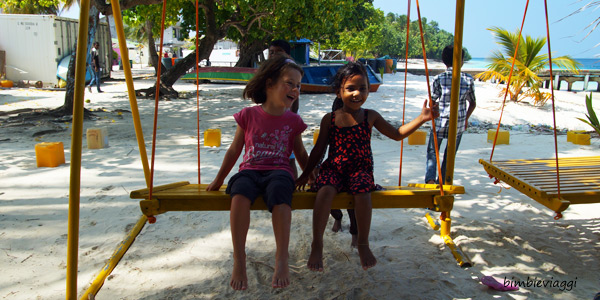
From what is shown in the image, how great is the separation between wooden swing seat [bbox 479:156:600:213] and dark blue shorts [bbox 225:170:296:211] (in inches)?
67.7

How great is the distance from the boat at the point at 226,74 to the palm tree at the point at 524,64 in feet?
29.2

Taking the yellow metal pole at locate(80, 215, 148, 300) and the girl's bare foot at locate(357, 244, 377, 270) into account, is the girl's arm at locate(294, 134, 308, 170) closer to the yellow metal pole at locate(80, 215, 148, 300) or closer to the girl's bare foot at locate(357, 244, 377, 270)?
the girl's bare foot at locate(357, 244, 377, 270)

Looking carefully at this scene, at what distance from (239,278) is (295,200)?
0.56 metres

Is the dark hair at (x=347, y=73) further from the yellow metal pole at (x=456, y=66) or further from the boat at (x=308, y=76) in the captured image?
the boat at (x=308, y=76)

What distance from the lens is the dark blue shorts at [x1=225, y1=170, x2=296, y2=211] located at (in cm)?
255

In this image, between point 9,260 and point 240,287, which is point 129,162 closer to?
point 9,260

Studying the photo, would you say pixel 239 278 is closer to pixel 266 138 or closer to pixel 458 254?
pixel 266 138

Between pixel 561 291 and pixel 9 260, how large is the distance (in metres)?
3.82

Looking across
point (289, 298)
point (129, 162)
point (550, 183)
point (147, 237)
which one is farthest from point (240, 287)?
point (129, 162)

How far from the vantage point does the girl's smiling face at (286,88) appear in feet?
9.43

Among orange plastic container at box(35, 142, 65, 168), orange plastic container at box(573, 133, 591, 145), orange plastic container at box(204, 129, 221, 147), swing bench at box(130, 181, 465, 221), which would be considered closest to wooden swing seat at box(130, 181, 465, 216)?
swing bench at box(130, 181, 465, 221)

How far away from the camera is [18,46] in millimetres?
17172

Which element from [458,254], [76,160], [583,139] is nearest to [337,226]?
[458,254]

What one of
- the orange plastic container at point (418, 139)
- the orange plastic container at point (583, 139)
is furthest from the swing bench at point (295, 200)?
the orange plastic container at point (583, 139)
